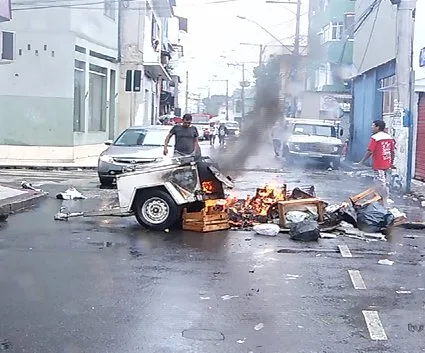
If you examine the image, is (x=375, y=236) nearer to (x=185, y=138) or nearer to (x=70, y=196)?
(x=185, y=138)

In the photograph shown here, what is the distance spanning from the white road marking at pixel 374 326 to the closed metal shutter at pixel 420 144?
1567 cm

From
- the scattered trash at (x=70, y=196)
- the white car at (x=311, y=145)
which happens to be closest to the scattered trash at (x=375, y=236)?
the scattered trash at (x=70, y=196)

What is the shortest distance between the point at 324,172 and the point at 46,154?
9.30 metres

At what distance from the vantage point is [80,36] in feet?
85.1

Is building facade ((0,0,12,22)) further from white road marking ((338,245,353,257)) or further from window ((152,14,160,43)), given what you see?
window ((152,14,160,43))

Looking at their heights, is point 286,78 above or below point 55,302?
above

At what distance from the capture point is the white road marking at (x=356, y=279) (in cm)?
787

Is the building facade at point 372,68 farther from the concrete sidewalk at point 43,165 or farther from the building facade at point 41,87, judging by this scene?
the building facade at point 41,87

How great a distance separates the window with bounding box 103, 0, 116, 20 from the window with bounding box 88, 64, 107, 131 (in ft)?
7.08

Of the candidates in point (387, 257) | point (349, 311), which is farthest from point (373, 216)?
point (349, 311)

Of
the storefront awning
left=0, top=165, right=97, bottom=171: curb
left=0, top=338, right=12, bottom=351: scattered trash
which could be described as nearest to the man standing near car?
left=0, top=338, right=12, bottom=351: scattered trash

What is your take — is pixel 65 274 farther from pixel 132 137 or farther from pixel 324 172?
pixel 324 172

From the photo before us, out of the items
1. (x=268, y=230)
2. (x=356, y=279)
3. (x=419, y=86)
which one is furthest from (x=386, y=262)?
(x=419, y=86)

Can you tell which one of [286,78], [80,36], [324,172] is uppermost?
[80,36]
